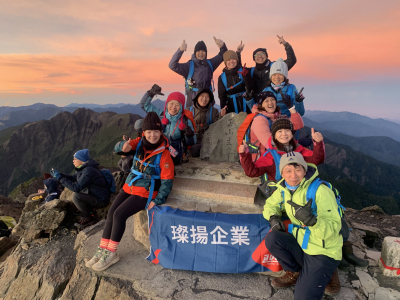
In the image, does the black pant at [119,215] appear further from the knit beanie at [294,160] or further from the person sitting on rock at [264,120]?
the knit beanie at [294,160]

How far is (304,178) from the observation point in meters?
3.38

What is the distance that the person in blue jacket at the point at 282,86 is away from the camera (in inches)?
223

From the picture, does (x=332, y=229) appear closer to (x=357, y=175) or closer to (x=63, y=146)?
(x=357, y=175)

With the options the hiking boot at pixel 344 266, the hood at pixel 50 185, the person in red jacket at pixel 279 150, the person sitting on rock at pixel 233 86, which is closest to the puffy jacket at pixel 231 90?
the person sitting on rock at pixel 233 86

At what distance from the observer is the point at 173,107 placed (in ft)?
19.2

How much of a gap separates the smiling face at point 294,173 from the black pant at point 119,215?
288cm

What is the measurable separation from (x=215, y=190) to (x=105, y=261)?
2.64 m

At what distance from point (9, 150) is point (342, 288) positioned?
458 feet

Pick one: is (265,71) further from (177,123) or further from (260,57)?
(177,123)

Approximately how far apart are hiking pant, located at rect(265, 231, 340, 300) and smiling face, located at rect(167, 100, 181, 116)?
3.62 metres

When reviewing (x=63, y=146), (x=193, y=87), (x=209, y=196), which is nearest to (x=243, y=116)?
(x=193, y=87)

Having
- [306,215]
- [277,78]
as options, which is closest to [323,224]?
[306,215]

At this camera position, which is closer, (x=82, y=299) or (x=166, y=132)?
(x=82, y=299)

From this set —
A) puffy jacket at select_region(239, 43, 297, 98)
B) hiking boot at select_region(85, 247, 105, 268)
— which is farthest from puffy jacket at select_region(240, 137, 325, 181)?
hiking boot at select_region(85, 247, 105, 268)
